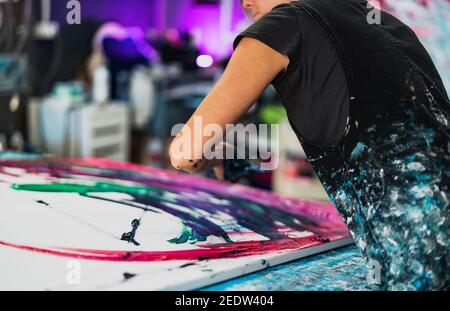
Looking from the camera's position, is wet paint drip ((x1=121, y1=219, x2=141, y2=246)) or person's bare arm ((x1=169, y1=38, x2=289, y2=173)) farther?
wet paint drip ((x1=121, y1=219, x2=141, y2=246))

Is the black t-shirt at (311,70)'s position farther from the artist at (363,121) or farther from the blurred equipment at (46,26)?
the blurred equipment at (46,26)

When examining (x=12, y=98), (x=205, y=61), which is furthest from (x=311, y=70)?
(x=205, y=61)

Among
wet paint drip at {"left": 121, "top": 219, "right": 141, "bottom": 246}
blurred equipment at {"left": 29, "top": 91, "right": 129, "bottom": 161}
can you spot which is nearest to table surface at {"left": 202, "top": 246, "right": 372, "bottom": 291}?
wet paint drip at {"left": 121, "top": 219, "right": 141, "bottom": 246}

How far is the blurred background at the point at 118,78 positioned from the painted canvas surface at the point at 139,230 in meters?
1.60

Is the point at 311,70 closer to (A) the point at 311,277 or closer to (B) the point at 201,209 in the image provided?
(A) the point at 311,277

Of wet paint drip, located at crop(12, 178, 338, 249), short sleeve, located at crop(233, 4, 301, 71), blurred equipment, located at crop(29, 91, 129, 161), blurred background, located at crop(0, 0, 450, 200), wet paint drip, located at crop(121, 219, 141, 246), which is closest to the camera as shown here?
short sleeve, located at crop(233, 4, 301, 71)

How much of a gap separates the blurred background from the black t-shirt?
8.09 feet

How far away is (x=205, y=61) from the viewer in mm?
5129

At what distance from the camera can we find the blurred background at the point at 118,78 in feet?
12.2

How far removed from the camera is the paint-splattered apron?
1.11m

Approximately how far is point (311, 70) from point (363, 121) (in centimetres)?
15

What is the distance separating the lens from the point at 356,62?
114 centimetres

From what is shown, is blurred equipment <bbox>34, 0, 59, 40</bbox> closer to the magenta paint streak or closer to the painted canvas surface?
the painted canvas surface

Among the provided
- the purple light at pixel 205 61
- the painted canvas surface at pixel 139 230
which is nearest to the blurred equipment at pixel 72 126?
the purple light at pixel 205 61
